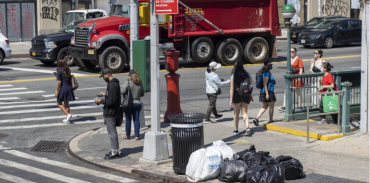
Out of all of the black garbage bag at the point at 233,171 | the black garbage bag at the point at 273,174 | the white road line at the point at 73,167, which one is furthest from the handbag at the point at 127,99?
the black garbage bag at the point at 273,174

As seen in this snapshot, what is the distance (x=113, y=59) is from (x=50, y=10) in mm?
14924

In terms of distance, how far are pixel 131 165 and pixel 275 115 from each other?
17.8 ft

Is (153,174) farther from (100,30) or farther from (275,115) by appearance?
(100,30)

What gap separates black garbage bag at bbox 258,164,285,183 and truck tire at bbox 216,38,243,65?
Answer: 48.8 feet

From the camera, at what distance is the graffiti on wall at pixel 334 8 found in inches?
1690

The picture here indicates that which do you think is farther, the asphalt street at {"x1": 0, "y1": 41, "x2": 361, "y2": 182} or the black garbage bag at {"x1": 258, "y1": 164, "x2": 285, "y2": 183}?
the asphalt street at {"x1": 0, "y1": 41, "x2": 361, "y2": 182}

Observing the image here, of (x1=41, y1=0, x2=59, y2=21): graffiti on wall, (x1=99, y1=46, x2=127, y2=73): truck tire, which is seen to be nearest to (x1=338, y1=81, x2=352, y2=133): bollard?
(x1=99, y1=46, x2=127, y2=73): truck tire

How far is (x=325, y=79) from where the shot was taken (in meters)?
A: 11.9

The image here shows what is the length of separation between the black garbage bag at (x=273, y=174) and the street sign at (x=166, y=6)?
3.31 meters

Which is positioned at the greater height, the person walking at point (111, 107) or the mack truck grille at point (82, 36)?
the mack truck grille at point (82, 36)

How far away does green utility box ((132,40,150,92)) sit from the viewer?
1173 cm

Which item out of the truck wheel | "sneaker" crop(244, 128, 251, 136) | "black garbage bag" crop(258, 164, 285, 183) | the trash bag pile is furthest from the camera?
the truck wheel

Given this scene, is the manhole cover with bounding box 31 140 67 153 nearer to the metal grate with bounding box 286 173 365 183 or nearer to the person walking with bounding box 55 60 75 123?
the person walking with bounding box 55 60 75 123

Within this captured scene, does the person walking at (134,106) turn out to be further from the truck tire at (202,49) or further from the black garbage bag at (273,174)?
the truck tire at (202,49)
